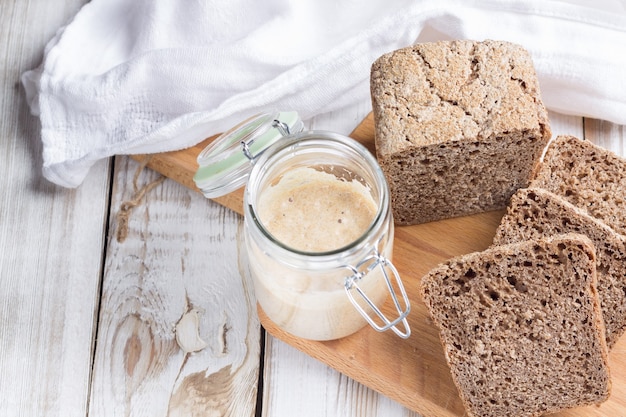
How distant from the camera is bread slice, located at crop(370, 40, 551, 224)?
2.32 metres

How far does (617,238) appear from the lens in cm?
234

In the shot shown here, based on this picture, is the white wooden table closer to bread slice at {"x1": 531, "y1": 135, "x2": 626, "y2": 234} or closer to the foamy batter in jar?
bread slice at {"x1": 531, "y1": 135, "x2": 626, "y2": 234}

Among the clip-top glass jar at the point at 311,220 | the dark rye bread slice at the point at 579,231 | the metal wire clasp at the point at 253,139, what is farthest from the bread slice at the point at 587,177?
the metal wire clasp at the point at 253,139

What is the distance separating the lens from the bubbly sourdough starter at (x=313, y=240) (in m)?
2.17

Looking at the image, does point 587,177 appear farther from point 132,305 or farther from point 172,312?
point 132,305

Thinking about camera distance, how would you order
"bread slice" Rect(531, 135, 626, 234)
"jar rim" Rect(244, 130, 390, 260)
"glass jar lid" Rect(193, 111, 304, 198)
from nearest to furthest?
"jar rim" Rect(244, 130, 390, 260)
"glass jar lid" Rect(193, 111, 304, 198)
"bread slice" Rect(531, 135, 626, 234)

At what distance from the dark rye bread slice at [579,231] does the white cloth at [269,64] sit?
0.60 metres

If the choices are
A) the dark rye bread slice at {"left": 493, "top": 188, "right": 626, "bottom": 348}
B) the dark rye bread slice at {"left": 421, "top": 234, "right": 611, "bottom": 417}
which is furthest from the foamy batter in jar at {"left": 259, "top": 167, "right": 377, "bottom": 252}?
the dark rye bread slice at {"left": 493, "top": 188, "right": 626, "bottom": 348}

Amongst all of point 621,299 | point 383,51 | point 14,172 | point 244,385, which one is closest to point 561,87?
point 383,51

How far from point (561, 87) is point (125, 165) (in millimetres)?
1616

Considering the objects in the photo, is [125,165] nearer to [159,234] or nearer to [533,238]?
[159,234]

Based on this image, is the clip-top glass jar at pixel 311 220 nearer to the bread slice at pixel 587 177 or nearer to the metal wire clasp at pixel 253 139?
the metal wire clasp at pixel 253 139

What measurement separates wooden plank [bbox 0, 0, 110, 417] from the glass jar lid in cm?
74

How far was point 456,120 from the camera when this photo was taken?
2.33 m
